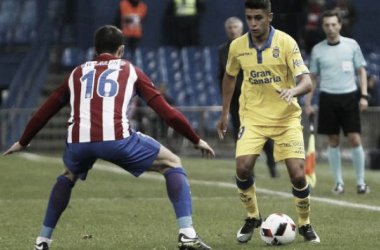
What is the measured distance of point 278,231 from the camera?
8.91m

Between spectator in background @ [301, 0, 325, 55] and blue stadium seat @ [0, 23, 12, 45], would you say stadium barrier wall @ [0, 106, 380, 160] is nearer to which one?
spectator in background @ [301, 0, 325, 55]

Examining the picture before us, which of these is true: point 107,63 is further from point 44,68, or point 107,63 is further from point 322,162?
point 44,68

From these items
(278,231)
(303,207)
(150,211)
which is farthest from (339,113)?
(278,231)

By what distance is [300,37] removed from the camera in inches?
997

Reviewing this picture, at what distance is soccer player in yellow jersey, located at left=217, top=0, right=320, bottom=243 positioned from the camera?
928 centimetres

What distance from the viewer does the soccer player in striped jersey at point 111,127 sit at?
318 inches

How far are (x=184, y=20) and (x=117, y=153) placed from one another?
1762 cm

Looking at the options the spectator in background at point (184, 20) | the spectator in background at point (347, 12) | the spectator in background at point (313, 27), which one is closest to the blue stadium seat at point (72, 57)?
the spectator in background at point (184, 20)

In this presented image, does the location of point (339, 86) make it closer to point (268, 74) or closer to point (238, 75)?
point (238, 75)

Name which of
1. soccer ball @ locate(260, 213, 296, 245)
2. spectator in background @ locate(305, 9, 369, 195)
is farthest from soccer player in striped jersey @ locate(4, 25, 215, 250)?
spectator in background @ locate(305, 9, 369, 195)

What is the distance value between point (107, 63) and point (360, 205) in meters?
5.13

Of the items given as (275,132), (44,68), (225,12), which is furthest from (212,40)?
(275,132)

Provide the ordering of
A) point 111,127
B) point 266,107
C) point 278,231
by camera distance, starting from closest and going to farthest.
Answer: point 111,127 < point 278,231 < point 266,107

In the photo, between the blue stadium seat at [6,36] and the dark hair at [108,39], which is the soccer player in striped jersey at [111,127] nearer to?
the dark hair at [108,39]
